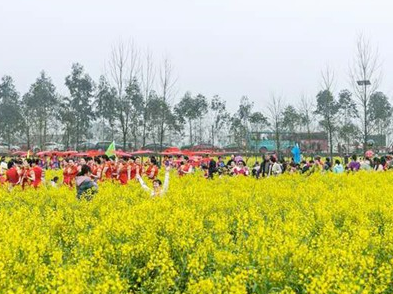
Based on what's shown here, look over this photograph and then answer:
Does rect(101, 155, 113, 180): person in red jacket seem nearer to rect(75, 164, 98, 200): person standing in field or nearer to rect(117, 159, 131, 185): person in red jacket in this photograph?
rect(117, 159, 131, 185): person in red jacket

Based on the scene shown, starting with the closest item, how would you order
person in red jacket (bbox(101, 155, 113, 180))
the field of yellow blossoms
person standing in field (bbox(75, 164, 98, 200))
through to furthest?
the field of yellow blossoms, person standing in field (bbox(75, 164, 98, 200)), person in red jacket (bbox(101, 155, 113, 180))

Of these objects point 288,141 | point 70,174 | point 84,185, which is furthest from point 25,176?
point 288,141

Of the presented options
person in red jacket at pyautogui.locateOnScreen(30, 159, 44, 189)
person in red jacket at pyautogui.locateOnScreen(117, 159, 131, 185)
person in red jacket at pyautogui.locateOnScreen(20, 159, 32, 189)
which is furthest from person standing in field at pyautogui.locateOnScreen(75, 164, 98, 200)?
person in red jacket at pyautogui.locateOnScreen(117, 159, 131, 185)

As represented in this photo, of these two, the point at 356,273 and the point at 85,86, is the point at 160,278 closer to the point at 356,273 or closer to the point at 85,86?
the point at 356,273

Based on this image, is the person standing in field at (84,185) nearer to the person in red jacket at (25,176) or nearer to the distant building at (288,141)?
the person in red jacket at (25,176)

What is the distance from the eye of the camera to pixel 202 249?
5.09 metres

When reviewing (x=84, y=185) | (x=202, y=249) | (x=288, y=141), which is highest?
(x=288, y=141)

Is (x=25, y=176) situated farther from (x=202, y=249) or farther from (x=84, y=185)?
(x=202, y=249)

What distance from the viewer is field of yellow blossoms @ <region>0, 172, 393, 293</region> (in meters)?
4.11

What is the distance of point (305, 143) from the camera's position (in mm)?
47219

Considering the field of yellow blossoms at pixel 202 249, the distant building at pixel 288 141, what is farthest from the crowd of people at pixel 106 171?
the distant building at pixel 288 141

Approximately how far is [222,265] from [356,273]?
1.16 metres

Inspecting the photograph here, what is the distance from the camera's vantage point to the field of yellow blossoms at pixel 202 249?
13.5ft

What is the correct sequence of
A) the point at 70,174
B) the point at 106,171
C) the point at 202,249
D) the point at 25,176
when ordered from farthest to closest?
the point at 106,171 → the point at 70,174 → the point at 25,176 → the point at 202,249
